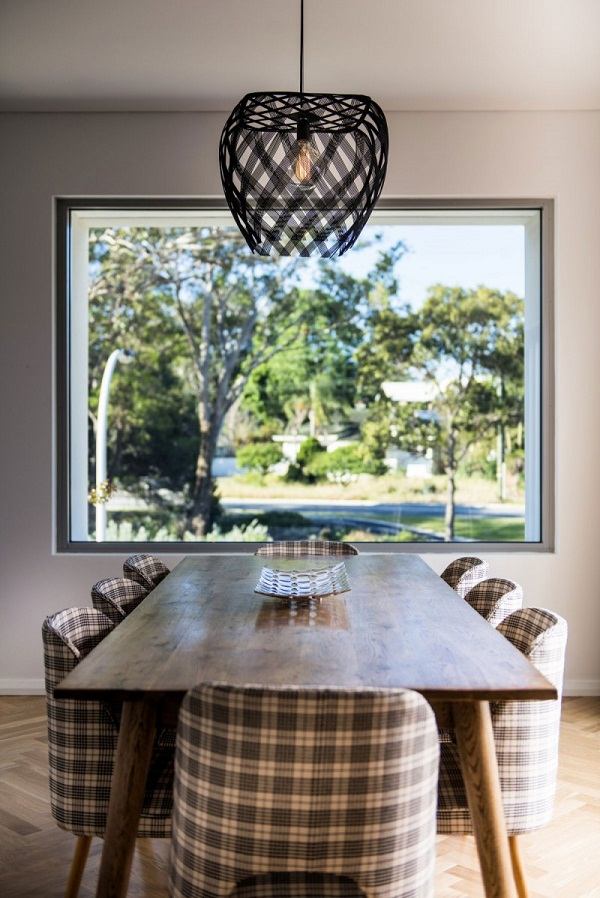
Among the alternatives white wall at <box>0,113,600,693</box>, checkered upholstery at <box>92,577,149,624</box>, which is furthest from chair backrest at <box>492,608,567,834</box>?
white wall at <box>0,113,600,693</box>

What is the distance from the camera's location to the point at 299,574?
321cm

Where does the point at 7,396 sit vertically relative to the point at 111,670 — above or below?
above

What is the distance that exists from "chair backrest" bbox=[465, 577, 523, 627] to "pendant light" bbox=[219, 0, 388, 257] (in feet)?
4.18

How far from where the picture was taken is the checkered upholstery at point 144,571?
3.62 m

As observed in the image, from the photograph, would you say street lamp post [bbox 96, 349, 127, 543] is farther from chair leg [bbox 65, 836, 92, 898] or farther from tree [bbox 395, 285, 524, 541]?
chair leg [bbox 65, 836, 92, 898]

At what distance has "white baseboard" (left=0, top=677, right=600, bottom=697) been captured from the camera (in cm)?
482

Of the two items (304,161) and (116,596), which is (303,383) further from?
(304,161)

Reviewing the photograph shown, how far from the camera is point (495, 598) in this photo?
311 centimetres

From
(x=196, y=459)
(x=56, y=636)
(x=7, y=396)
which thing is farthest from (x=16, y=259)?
(x=56, y=636)

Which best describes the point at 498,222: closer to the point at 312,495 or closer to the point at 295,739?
the point at 312,495

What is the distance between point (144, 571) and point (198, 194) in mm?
2204

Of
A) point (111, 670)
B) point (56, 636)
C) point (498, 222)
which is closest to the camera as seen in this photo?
point (111, 670)

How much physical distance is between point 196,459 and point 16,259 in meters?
1.46

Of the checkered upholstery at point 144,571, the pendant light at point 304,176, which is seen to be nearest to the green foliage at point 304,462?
the checkered upholstery at point 144,571
